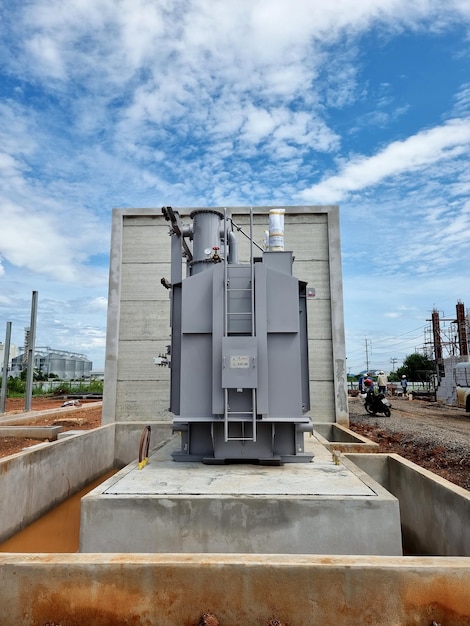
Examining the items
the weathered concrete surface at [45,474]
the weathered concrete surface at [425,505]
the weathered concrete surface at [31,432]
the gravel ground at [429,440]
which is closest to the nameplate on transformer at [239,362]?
the weathered concrete surface at [425,505]

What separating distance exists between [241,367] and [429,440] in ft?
29.3

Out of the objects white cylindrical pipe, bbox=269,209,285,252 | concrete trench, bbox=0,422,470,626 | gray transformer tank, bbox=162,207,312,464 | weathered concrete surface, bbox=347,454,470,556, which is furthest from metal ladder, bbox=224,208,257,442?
concrete trench, bbox=0,422,470,626

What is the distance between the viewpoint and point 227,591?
3092 mm

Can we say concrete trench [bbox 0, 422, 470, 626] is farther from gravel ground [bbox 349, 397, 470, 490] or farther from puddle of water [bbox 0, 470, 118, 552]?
gravel ground [bbox 349, 397, 470, 490]

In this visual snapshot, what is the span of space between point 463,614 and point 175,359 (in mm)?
4698

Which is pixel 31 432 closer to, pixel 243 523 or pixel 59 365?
pixel 243 523

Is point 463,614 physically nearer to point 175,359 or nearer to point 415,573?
point 415,573

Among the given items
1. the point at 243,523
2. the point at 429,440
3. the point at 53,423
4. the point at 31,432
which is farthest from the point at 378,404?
the point at 243,523

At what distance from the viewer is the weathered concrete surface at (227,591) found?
3.06 metres

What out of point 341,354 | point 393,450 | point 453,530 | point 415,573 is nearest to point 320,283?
point 341,354

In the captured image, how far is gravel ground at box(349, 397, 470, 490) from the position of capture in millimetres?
9250

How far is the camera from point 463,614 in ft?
9.80

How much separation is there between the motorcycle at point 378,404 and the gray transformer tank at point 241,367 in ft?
45.6

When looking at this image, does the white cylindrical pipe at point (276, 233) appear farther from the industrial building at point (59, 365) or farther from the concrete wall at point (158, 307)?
the industrial building at point (59, 365)
